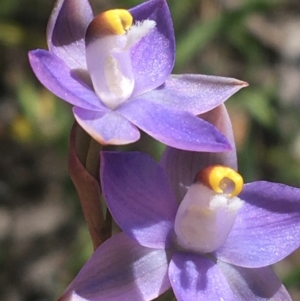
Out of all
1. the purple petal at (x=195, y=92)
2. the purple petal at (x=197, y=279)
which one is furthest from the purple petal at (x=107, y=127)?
the purple petal at (x=197, y=279)

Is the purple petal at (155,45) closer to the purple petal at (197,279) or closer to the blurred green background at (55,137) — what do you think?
Answer: the purple petal at (197,279)

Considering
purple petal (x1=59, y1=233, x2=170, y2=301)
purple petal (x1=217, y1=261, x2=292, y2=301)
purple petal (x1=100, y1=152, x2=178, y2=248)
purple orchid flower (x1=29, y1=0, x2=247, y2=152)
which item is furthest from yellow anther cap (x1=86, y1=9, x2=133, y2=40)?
purple petal (x1=217, y1=261, x2=292, y2=301)

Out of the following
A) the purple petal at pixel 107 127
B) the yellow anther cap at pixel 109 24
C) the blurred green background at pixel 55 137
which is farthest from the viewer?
the blurred green background at pixel 55 137

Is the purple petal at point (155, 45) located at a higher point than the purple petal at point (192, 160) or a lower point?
higher

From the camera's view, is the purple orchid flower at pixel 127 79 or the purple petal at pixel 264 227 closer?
the purple orchid flower at pixel 127 79

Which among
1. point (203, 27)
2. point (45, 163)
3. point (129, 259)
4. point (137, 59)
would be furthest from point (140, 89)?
point (45, 163)

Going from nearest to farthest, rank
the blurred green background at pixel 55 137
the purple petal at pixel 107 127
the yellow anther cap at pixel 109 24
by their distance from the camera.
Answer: the purple petal at pixel 107 127, the yellow anther cap at pixel 109 24, the blurred green background at pixel 55 137

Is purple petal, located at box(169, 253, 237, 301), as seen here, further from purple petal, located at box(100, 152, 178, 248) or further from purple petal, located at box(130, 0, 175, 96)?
purple petal, located at box(130, 0, 175, 96)

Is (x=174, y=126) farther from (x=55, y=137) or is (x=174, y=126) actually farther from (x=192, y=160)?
(x=55, y=137)
